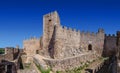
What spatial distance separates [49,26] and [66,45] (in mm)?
3489

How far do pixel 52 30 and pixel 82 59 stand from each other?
5664mm

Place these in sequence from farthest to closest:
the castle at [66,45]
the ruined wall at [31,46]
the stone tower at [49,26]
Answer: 1. the ruined wall at [31,46]
2. the stone tower at [49,26]
3. the castle at [66,45]

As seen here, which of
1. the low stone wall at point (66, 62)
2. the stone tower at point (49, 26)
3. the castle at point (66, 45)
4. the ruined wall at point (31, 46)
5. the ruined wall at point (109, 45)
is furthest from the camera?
the ruined wall at point (31, 46)

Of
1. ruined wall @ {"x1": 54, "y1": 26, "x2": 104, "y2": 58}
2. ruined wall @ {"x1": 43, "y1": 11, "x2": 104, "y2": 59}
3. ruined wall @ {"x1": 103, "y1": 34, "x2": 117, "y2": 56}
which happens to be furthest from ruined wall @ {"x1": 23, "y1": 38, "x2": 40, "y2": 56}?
ruined wall @ {"x1": 103, "y1": 34, "x2": 117, "y2": 56}

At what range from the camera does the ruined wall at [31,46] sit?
41250mm

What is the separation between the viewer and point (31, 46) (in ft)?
139

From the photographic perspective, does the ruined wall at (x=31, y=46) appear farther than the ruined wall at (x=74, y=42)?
Yes

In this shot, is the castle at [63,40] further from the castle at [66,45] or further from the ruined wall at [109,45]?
the ruined wall at [109,45]

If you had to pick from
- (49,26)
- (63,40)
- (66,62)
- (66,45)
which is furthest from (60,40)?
(66,62)

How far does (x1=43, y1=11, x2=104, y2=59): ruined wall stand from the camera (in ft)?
117

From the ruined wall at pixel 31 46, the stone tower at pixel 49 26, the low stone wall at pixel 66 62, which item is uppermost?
the stone tower at pixel 49 26

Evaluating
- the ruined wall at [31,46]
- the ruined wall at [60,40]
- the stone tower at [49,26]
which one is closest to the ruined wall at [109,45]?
the ruined wall at [60,40]

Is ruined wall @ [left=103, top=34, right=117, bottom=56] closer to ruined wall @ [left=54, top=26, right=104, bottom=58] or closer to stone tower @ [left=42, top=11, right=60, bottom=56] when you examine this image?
ruined wall @ [left=54, top=26, right=104, bottom=58]

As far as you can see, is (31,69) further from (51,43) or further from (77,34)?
(77,34)
